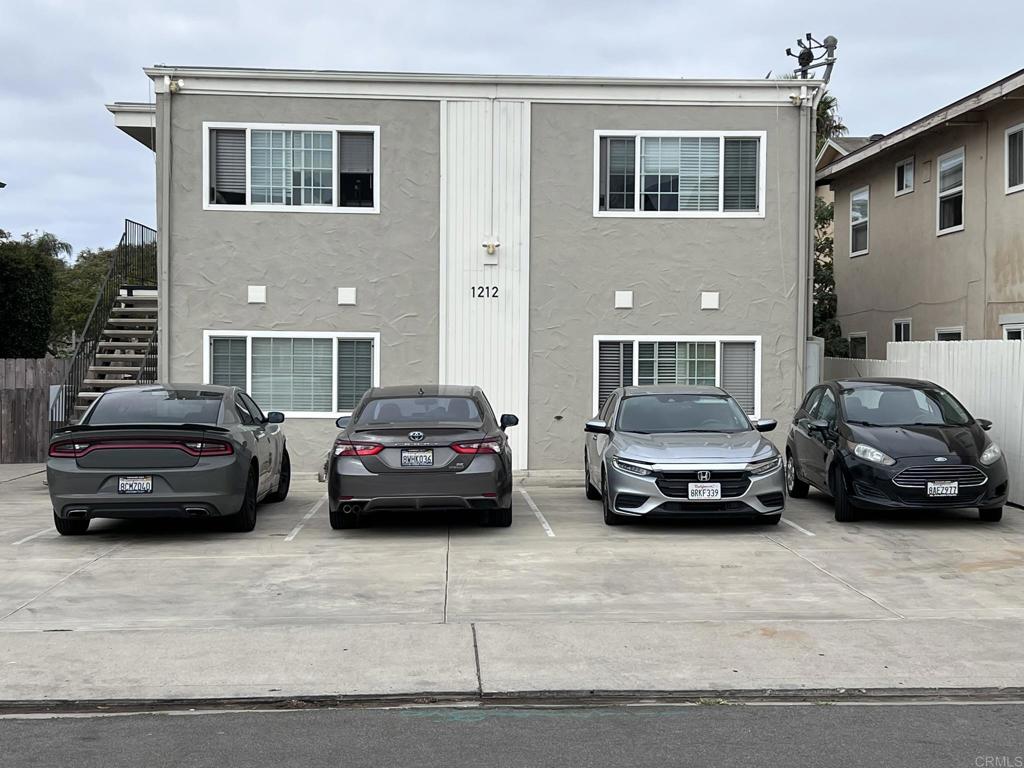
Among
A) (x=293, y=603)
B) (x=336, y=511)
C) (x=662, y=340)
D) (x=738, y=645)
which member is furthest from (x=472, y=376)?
(x=738, y=645)

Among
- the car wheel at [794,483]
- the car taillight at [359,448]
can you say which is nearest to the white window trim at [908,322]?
the car wheel at [794,483]

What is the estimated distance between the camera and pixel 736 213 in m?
17.0

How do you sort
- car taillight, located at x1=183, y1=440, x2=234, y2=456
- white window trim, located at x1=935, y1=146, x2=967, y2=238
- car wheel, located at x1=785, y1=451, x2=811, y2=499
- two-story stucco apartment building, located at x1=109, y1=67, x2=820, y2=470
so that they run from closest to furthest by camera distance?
car taillight, located at x1=183, y1=440, x2=234, y2=456
car wheel, located at x1=785, y1=451, x2=811, y2=499
two-story stucco apartment building, located at x1=109, y1=67, x2=820, y2=470
white window trim, located at x1=935, y1=146, x2=967, y2=238

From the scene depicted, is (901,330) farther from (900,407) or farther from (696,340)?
(900,407)

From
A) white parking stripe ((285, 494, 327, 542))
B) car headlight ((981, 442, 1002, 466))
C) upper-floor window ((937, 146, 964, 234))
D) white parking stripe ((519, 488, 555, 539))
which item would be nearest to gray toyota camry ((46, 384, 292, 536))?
white parking stripe ((285, 494, 327, 542))

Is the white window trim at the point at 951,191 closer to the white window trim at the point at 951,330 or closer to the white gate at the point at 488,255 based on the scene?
the white window trim at the point at 951,330

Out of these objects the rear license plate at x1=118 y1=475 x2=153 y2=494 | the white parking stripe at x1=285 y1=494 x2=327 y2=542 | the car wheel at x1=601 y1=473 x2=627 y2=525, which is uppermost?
the rear license plate at x1=118 y1=475 x2=153 y2=494

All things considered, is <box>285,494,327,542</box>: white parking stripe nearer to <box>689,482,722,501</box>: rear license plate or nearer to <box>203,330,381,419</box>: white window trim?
<box>203,330,381,419</box>: white window trim

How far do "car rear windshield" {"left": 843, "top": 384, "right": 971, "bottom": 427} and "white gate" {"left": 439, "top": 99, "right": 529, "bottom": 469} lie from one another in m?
5.54

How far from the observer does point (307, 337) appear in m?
16.9

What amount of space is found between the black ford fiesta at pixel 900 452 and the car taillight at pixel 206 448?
666 centimetres

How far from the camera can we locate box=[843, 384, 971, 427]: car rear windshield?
12633 mm

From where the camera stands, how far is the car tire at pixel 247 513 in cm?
1122

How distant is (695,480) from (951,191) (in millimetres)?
12068
